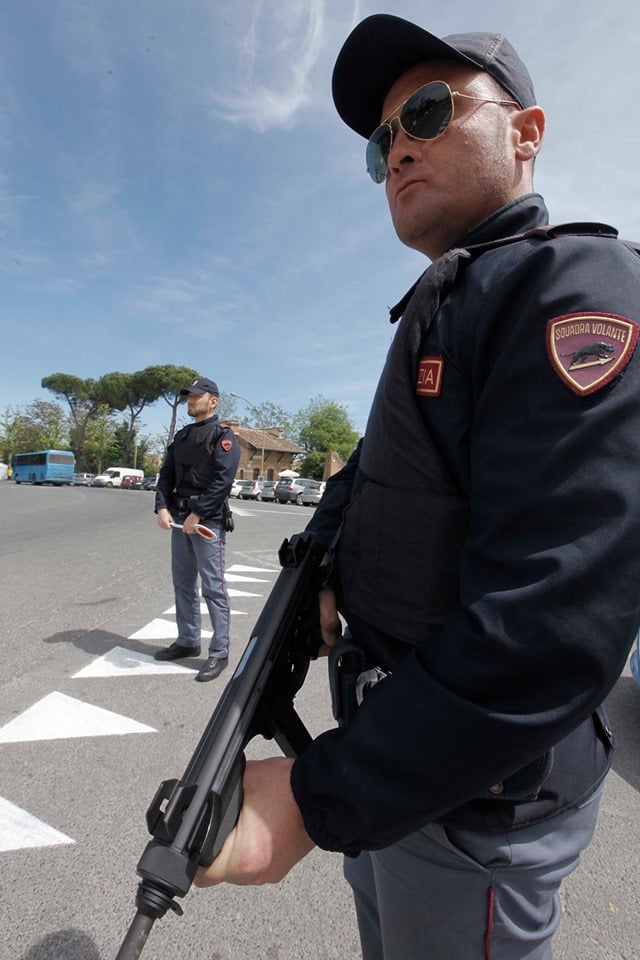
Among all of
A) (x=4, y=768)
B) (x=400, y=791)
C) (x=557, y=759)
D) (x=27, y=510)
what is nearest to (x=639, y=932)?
(x=557, y=759)

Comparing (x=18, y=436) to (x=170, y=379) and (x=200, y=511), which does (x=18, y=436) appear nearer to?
(x=170, y=379)

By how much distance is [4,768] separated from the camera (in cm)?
264

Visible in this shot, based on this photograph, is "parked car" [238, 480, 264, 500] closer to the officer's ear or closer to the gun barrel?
the officer's ear

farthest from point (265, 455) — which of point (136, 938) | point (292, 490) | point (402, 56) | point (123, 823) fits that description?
point (136, 938)

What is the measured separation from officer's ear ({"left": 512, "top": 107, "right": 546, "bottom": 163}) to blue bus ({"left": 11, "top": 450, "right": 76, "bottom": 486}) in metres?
50.5

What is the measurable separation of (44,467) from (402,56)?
168 feet

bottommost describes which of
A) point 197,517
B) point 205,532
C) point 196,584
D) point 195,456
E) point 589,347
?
point 196,584

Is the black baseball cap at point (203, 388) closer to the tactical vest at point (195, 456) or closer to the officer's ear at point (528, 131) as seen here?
the tactical vest at point (195, 456)

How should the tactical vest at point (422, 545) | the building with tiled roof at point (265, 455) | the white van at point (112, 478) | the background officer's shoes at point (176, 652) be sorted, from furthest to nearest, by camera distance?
the building with tiled roof at point (265, 455)
the white van at point (112, 478)
the background officer's shoes at point (176, 652)
the tactical vest at point (422, 545)

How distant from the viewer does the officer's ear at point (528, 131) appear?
3.65 feet

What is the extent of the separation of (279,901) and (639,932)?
127 cm

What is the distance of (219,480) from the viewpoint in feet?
14.2

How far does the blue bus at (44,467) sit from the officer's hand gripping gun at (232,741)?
50.3 m

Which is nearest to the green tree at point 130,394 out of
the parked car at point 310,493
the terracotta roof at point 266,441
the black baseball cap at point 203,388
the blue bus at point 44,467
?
the terracotta roof at point 266,441
